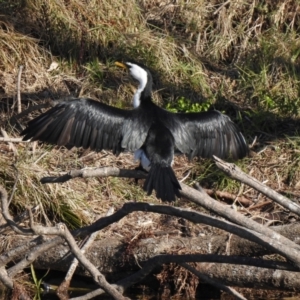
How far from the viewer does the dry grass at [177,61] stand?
329 inches

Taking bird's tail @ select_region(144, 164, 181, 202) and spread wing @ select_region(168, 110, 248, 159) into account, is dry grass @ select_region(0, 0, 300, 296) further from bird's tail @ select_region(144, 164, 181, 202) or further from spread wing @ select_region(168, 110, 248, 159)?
bird's tail @ select_region(144, 164, 181, 202)

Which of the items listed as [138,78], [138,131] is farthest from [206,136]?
[138,78]

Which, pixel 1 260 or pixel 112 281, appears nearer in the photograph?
pixel 1 260

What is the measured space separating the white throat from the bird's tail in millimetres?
847

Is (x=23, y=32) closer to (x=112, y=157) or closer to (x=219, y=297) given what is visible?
(x=112, y=157)

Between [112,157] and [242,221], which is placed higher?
[242,221]

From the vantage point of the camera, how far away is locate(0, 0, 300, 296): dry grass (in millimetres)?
8359

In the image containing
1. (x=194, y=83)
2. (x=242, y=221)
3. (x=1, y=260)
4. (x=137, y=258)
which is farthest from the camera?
(x=194, y=83)

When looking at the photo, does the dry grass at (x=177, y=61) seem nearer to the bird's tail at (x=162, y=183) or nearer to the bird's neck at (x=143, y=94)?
the bird's neck at (x=143, y=94)

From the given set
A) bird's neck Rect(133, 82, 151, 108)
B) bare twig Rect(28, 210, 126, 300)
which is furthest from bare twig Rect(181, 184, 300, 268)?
bird's neck Rect(133, 82, 151, 108)

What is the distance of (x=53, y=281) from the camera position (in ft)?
23.1

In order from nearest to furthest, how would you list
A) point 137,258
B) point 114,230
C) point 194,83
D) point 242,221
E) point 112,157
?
point 242,221, point 137,258, point 114,230, point 112,157, point 194,83

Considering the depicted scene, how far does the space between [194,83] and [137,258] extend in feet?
9.21

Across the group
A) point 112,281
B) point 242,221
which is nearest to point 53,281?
point 112,281
